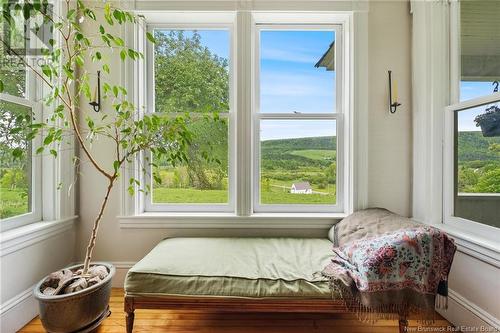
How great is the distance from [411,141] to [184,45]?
2132 mm

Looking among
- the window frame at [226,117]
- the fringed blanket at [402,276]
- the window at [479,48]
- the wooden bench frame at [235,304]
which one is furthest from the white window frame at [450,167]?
the window frame at [226,117]

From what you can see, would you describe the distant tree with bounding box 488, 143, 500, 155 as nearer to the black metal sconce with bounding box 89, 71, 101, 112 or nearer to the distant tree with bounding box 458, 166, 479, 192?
the distant tree with bounding box 458, 166, 479, 192

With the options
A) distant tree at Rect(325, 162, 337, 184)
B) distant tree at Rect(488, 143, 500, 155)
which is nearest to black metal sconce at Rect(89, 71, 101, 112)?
distant tree at Rect(325, 162, 337, 184)

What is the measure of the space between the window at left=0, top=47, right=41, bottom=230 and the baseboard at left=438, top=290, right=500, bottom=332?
2.91 m

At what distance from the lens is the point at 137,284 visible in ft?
4.62

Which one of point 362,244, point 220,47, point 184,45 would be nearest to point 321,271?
point 362,244

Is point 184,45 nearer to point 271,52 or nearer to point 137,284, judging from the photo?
point 271,52

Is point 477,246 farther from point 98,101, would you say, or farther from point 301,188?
point 98,101

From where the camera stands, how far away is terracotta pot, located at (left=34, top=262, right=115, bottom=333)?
1.38 m

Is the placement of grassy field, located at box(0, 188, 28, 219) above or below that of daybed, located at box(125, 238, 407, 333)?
above

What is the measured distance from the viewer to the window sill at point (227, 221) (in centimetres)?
205

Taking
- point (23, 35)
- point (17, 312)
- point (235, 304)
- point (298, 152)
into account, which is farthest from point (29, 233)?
point (298, 152)

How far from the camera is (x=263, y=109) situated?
2195 millimetres

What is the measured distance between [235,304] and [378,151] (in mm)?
1631
